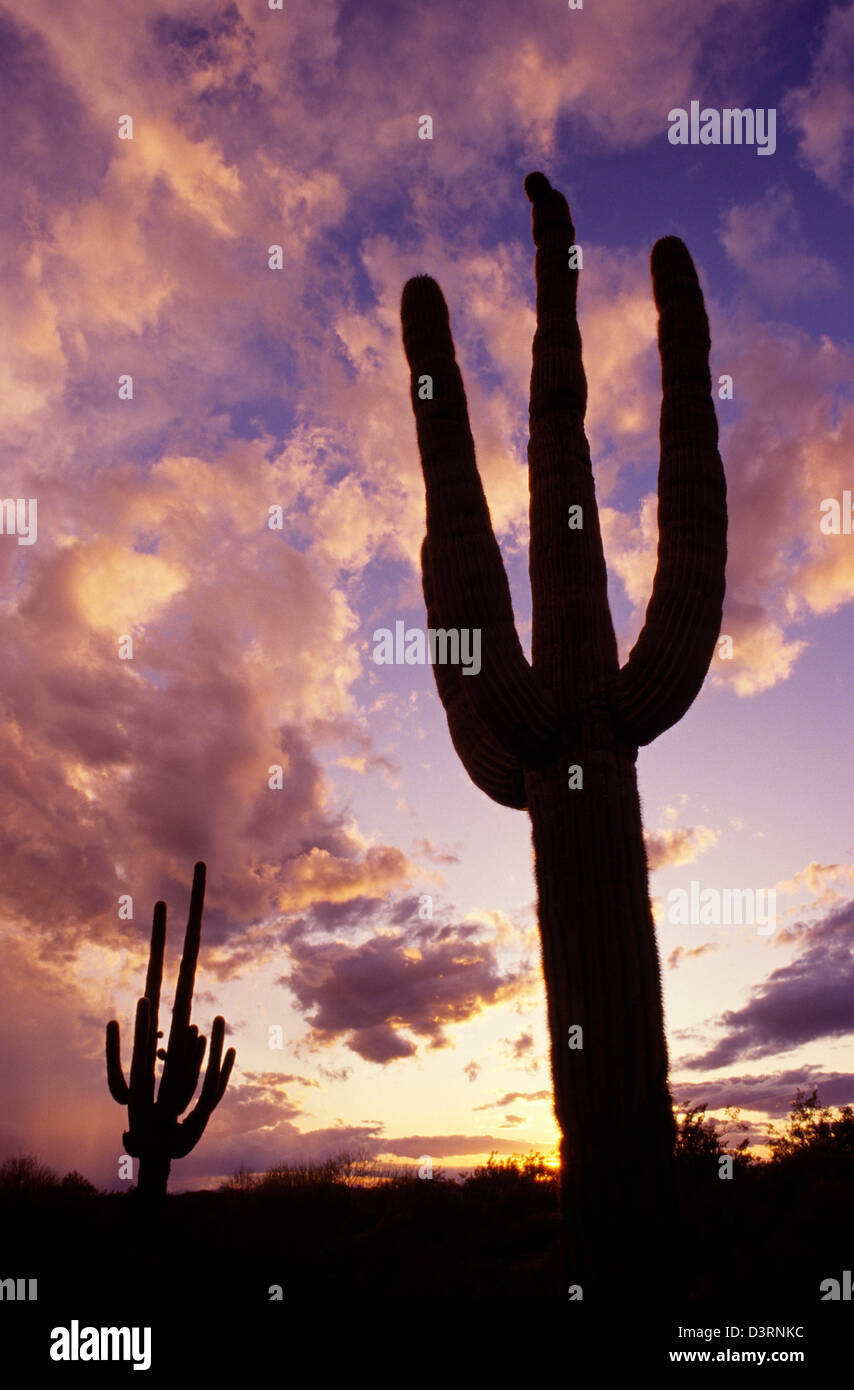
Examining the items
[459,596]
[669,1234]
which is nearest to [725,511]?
[459,596]

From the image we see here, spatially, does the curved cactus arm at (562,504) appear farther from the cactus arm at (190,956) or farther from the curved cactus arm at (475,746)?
the cactus arm at (190,956)

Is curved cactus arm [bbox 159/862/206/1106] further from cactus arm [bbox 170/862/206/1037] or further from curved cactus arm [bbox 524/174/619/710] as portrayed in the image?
curved cactus arm [bbox 524/174/619/710]

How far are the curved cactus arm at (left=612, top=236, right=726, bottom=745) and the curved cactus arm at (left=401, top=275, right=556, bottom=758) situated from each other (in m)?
0.67

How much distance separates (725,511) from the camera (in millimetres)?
6094

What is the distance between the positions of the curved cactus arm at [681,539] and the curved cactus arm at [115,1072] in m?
8.74

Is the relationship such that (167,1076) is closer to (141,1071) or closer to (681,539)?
(141,1071)

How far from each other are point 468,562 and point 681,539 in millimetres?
1523

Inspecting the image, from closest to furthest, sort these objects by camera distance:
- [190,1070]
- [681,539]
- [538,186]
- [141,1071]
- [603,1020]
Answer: [603,1020], [681,539], [538,186], [141,1071], [190,1070]

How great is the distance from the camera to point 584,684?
222 inches

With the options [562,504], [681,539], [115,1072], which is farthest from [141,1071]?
[681,539]

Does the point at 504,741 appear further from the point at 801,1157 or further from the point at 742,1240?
the point at 801,1157
